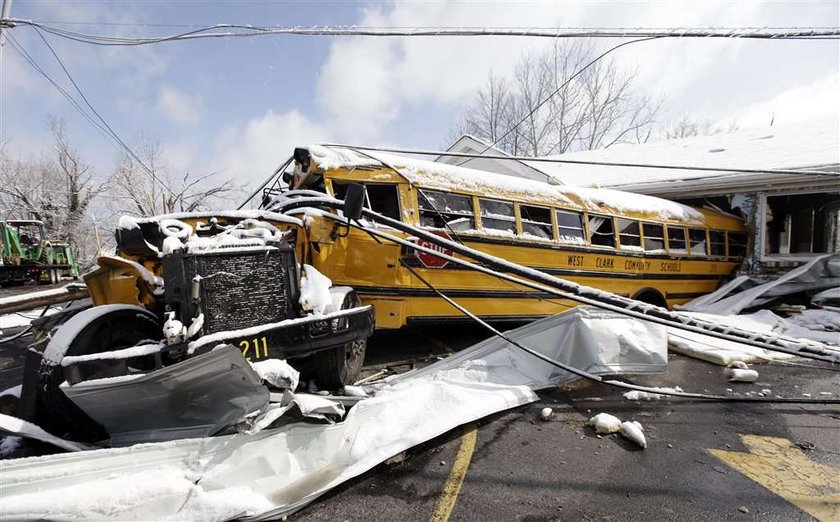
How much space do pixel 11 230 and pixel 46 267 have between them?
6.51 feet

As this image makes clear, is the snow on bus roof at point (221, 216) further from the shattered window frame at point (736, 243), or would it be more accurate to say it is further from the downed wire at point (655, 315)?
the shattered window frame at point (736, 243)

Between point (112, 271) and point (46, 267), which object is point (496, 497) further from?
point (46, 267)

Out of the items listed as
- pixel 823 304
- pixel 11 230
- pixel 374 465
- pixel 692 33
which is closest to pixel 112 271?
pixel 374 465

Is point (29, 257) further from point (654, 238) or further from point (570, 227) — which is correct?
point (654, 238)

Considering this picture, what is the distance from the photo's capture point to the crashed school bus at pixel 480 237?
4.43 metres

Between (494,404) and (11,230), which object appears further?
(11,230)

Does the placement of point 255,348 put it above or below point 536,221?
below

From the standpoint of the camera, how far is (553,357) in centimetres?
379

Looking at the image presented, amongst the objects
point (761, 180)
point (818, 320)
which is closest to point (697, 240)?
point (761, 180)

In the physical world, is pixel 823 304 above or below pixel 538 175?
below

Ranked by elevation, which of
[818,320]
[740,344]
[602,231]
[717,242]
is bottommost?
[818,320]

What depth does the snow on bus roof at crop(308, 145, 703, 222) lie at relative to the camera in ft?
15.1

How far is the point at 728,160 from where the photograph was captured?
10664 mm

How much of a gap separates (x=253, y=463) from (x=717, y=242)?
9.53 metres
